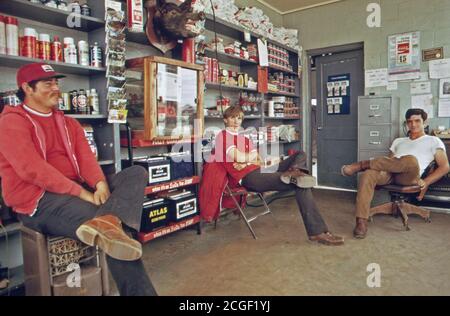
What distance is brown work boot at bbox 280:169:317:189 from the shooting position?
2945mm

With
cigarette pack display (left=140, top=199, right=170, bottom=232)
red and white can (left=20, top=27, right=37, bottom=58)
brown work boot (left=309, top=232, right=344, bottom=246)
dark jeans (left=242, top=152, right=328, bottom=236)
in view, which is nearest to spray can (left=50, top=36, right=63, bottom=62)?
red and white can (left=20, top=27, right=37, bottom=58)

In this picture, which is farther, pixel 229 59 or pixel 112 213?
pixel 229 59

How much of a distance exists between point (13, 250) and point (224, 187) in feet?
5.55

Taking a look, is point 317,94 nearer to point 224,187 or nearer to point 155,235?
point 224,187

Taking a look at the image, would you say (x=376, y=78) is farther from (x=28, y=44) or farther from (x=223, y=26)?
(x=28, y=44)

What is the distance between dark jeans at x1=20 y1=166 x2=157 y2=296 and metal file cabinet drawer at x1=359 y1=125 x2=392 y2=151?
3691 millimetres

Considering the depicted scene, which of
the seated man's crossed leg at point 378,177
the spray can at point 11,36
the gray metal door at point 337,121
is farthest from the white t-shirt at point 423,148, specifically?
the spray can at point 11,36

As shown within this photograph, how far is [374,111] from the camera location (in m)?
4.73

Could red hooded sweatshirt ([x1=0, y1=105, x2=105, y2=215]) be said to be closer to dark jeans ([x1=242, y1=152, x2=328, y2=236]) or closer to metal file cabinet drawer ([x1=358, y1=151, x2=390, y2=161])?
dark jeans ([x1=242, y1=152, x2=328, y2=236])

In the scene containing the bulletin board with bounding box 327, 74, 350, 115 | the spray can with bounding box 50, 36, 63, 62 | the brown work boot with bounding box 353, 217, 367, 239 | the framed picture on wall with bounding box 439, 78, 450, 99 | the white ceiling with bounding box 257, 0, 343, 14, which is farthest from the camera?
the bulletin board with bounding box 327, 74, 350, 115

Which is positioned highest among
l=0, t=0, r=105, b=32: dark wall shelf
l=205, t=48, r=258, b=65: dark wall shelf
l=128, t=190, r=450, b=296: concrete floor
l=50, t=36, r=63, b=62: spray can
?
l=205, t=48, r=258, b=65: dark wall shelf

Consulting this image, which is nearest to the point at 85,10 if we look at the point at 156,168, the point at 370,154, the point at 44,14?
the point at 44,14

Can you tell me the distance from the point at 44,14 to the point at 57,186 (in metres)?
1.31
